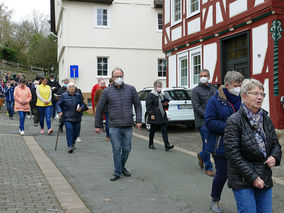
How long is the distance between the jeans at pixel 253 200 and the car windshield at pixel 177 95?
30.9ft

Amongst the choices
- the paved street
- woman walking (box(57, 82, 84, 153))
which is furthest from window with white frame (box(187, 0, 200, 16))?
woman walking (box(57, 82, 84, 153))

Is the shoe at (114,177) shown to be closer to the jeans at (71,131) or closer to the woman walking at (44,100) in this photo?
the jeans at (71,131)

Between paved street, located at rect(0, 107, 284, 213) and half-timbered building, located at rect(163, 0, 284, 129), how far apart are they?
3355 mm

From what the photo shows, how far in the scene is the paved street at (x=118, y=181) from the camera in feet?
16.1

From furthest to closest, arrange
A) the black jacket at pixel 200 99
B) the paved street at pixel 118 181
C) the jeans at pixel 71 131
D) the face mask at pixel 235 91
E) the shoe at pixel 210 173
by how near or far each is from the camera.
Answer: the jeans at pixel 71 131, the black jacket at pixel 200 99, the shoe at pixel 210 173, the paved street at pixel 118 181, the face mask at pixel 235 91

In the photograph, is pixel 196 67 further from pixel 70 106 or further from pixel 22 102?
pixel 70 106

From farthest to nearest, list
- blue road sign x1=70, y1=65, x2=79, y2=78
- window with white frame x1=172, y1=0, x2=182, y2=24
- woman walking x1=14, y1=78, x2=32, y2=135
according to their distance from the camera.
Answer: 1. blue road sign x1=70, y1=65, x2=79, y2=78
2. window with white frame x1=172, y1=0, x2=182, y2=24
3. woman walking x1=14, y1=78, x2=32, y2=135

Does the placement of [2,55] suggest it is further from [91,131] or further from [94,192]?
[94,192]

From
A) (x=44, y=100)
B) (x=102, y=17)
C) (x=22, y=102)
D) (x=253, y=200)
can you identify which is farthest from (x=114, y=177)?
(x=102, y=17)

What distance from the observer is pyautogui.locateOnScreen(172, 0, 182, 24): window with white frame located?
17578 millimetres

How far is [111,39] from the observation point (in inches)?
1019

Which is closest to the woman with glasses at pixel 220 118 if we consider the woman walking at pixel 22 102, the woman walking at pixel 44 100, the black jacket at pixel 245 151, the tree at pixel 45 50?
the black jacket at pixel 245 151

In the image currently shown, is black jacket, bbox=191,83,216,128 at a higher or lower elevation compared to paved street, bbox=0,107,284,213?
higher

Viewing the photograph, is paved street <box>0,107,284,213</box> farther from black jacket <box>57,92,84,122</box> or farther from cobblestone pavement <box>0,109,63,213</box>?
black jacket <box>57,92,84,122</box>
